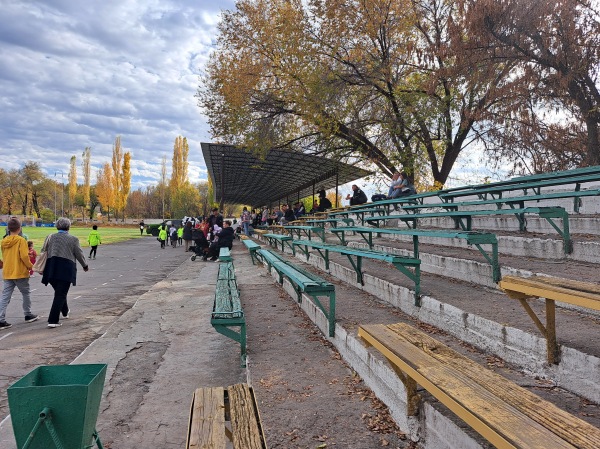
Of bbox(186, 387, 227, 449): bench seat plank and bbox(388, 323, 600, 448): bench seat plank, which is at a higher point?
bbox(388, 323, 600, 448): bench seat plank

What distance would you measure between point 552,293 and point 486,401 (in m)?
0.92

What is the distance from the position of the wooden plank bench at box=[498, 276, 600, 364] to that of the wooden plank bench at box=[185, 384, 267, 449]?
1.69 m

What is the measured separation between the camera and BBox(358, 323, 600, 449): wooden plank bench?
4.75ft

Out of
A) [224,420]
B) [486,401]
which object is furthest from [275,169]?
[486,401]

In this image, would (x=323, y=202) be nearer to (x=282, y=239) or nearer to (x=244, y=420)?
(x=282, y=239)

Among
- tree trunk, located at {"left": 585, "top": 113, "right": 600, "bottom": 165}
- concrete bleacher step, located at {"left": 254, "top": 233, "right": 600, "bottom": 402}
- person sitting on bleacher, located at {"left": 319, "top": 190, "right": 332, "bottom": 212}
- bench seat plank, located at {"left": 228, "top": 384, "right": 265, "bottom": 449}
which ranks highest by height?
tree trunk, located at {"left": 585, "top": 113, "right": 600, "bottom": 165}

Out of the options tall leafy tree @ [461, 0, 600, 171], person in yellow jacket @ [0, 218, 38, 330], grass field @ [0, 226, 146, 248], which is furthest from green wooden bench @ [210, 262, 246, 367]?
grass field @ [0, 226, 146, 248]

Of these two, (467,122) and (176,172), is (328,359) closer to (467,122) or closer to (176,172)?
(467,122)

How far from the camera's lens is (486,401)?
172 cm

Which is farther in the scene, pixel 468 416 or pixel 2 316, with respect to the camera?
pixel 2 316

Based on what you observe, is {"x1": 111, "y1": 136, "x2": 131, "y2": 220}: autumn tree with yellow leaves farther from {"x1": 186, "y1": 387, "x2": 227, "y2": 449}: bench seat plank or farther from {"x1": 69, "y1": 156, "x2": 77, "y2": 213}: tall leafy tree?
{"x1": 186, "y1": 387, "x2": 227, "y2": 449}: bench seat plank

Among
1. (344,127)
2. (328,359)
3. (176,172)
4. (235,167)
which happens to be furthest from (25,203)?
(328,359)

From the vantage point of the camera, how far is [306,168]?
24734 millimetres

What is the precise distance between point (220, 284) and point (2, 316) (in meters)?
3.54
